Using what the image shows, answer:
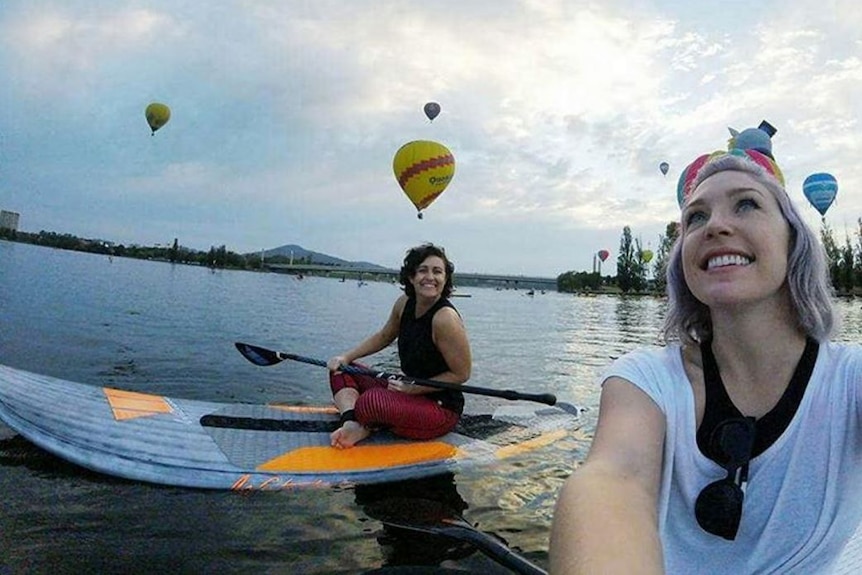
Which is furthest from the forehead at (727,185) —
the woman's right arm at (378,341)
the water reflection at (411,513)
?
the woman's right arm at (378,341)

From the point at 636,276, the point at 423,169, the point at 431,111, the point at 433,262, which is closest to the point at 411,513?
the point at 433,262

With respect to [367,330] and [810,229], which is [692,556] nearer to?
[810,229]

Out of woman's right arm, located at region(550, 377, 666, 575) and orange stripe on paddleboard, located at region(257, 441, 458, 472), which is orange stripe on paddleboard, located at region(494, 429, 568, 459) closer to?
orange stripe on paddleboard, located at region(257, 441, 458, 472)

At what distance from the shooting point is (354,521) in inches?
189

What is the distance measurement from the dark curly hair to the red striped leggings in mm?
1290

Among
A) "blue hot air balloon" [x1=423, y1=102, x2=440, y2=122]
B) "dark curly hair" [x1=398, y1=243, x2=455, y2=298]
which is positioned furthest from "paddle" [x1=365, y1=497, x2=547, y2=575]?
"blue hot air balloon" [x1=423, y1=102, x2=440, y2=122]

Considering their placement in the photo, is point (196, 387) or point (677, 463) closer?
point (677, 463)

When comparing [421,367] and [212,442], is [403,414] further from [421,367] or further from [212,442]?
[212,442]

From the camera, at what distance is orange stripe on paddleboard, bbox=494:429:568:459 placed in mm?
6523

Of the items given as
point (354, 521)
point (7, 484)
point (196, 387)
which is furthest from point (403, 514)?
point (196, 387)

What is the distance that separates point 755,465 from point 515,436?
5658 mm

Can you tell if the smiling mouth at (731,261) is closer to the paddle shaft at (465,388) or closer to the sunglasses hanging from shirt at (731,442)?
the sunglasses hanging from shirt at (731,442)

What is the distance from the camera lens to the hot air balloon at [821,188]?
94.7 feet

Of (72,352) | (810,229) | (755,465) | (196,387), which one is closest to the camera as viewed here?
(755,465)
